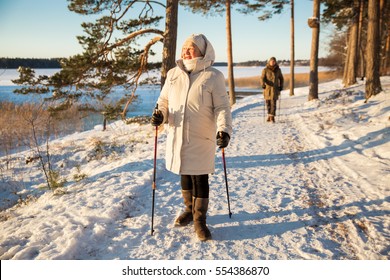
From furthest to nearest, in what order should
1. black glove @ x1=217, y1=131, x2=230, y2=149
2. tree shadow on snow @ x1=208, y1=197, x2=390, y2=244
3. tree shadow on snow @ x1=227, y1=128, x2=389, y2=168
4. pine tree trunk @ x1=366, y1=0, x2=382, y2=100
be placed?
pine tree trunk @ x1=366, y1=0, x2=382, y2=100 → tree shadow on snow @ x1=227, y1=128, x2=389, y2=168 → tree shadow on snow @ x1=208, y1=197, x2=390, y2=244 → black glove @ x1=217, y1=131, x2=230, y2=149

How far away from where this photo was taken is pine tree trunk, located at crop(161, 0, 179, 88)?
7414 millimetres

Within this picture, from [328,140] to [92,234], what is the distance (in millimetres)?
5973

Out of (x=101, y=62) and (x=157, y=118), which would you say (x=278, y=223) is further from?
(x=101, y=62)

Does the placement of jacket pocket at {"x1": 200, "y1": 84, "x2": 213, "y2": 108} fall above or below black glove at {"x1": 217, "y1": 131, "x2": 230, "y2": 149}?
above

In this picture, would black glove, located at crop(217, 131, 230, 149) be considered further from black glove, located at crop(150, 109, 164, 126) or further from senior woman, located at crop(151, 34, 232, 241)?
black glove, located at crop(150, 109, 164, 126)

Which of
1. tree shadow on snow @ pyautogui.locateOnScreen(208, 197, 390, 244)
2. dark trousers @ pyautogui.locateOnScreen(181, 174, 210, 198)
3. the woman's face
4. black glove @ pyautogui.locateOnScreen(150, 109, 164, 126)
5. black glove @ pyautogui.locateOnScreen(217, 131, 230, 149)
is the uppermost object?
the woman's face

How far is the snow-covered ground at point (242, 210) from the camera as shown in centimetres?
282

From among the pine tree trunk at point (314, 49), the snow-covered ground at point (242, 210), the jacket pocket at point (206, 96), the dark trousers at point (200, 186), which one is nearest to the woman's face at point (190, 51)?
the jacket pocket at point (206, 96)

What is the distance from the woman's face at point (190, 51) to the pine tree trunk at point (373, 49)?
29.9ft

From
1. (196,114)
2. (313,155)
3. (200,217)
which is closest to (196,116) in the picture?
(196,114)

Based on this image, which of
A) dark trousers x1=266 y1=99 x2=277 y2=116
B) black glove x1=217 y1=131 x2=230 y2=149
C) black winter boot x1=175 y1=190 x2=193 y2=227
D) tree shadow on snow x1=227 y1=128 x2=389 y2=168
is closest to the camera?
black glove x1=217 y1=131 x2=230 y2=149

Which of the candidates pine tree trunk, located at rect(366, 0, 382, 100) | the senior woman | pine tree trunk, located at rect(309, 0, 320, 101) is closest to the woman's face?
the senior woman

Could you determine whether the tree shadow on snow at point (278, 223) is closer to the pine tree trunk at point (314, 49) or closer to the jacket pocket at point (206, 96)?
the jacket pocket at point (206, 96)
